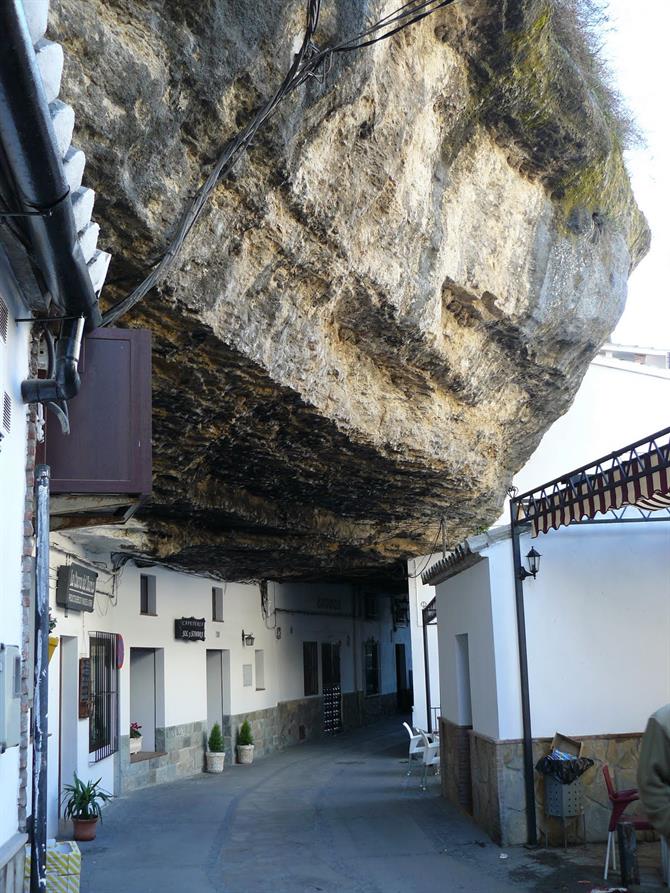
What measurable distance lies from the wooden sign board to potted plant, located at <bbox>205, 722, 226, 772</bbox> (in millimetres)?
5258

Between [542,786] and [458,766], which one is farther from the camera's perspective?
[458,766]

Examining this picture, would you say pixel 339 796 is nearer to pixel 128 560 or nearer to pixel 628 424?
pixel 128 560

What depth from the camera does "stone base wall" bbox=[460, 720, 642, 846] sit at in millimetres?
8672

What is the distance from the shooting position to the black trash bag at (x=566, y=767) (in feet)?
27.5

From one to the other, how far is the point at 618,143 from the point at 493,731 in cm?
751

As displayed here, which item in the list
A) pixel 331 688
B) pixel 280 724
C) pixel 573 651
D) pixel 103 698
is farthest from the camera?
pixel 331 688

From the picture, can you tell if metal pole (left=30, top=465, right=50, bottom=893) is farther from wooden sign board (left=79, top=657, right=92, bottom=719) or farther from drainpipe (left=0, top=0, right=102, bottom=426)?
wooden sign board (left=79, top=657, right=92, bottom=719)

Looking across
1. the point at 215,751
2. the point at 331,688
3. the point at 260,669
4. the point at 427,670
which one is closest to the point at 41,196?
the point at 215,751

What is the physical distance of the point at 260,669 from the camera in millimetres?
19516

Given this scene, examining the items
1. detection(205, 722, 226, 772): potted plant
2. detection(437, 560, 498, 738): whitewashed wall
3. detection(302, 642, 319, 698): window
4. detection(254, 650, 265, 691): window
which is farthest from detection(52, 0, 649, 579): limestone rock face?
detection(302, 642, 319, 698): window

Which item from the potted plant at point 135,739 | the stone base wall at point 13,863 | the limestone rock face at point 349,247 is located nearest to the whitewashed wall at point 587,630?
the limestone rock face at point 349,247

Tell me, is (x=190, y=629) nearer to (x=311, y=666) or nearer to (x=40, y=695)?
(x=311, y=666)

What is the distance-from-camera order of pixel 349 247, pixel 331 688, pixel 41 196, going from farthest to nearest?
pixel 331 688 → pixel 349 247 → pixel 41 196

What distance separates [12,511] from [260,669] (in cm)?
1578
